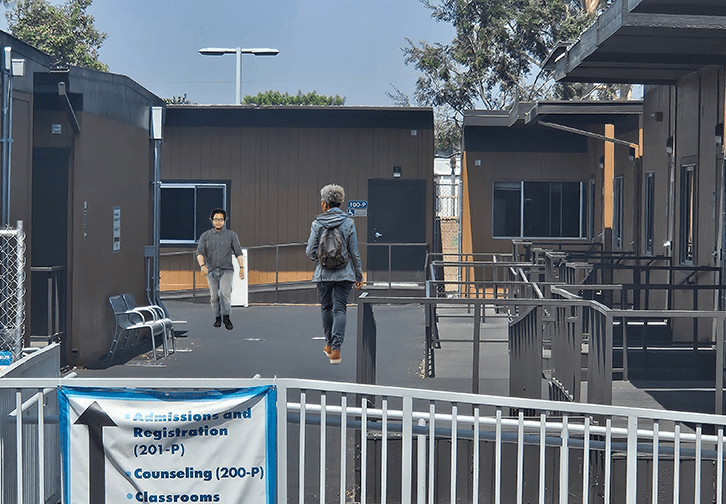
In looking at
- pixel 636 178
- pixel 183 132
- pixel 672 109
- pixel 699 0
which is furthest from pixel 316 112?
pixel 699 0

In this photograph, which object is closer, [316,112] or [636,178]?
[636,178]

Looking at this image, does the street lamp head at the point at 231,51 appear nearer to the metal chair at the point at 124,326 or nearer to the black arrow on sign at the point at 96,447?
the metal chair at the point at 124,326

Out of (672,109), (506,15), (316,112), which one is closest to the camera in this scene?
(672,109)

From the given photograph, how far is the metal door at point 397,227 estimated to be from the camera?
20.8 meters

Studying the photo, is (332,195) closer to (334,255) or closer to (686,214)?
(334,255)

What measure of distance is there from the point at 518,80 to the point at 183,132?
18761mm

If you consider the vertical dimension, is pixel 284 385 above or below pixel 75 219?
below

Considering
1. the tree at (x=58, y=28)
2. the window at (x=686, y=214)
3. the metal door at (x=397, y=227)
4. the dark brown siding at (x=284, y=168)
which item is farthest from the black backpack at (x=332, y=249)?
the tree at (x=58, y=28)

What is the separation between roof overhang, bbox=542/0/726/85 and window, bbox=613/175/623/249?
4549 millimetres

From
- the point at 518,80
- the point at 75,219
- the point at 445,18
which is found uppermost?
the point at 445,18

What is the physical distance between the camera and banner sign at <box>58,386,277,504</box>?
4629mm

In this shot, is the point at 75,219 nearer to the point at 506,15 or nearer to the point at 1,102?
the point at 1,102

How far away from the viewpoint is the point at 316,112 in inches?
805

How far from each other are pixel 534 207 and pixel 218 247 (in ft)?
36.2
